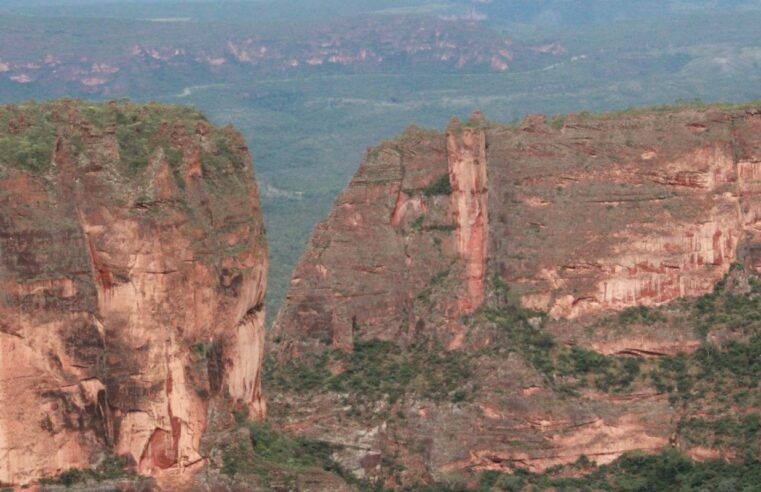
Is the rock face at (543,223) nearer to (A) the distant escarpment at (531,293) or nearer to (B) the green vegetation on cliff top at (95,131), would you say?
(A) the distant escarpment at (531,293)

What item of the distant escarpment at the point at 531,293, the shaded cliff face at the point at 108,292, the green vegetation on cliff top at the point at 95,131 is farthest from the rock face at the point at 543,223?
the shaded cliff face at the point at 108,292

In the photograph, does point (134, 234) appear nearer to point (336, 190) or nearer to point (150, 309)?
point (150, 309)

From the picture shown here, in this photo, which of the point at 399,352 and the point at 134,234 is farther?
the point at 399,352

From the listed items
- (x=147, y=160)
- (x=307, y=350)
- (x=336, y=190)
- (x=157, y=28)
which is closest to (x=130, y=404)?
(x=147, y=160)

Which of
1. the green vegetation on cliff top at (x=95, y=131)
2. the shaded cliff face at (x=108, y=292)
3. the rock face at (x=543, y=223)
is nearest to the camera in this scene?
the shaded cliff face at (x=108, y=292)

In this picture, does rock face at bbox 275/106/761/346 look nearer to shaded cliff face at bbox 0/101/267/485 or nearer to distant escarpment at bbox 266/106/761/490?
distant escarpment at bbox 266/106/761/490

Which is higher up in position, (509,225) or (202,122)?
(202,122)

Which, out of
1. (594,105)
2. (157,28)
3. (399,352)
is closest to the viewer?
(399,352)
